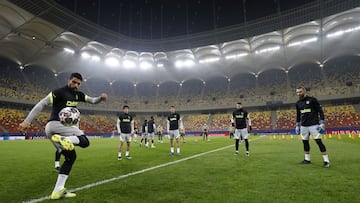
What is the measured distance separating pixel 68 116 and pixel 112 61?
172 feet

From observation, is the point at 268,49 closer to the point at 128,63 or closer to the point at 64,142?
the point at 128,63

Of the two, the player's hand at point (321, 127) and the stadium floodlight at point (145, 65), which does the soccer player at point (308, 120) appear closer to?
the player's hand at point (321, 127)

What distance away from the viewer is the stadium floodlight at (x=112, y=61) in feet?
173

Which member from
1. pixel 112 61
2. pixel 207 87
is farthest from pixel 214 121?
pixel 112 61

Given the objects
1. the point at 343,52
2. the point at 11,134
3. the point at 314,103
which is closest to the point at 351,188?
the point at 314,103

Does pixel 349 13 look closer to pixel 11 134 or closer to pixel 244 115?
pixel 244 115

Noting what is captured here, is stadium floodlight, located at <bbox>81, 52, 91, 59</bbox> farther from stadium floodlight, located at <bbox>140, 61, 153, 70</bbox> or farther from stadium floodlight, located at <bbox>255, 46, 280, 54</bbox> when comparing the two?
stadium floodlight, located at <bbox>255, 46, 280, 54</bbox>

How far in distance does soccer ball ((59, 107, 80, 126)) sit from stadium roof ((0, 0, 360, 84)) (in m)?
32.1

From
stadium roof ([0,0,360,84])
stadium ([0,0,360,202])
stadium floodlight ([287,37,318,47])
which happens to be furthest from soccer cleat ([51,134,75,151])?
stadium floodlight ([287,37,318,47])

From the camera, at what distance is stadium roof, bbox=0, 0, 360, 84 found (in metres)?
32.7

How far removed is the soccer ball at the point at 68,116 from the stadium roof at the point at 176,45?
32.1 metres

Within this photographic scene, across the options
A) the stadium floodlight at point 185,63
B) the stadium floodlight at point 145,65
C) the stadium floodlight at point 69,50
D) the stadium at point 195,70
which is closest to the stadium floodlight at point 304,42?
the stadium at point 195,70

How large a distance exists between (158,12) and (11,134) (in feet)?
105

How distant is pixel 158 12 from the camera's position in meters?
40.2
